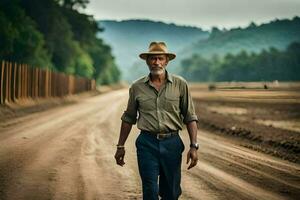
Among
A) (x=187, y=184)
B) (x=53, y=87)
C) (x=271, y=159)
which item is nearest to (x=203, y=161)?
(x=271, y=159)

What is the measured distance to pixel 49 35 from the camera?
63562mm

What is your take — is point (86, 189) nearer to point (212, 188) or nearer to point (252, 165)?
point (212, 188)

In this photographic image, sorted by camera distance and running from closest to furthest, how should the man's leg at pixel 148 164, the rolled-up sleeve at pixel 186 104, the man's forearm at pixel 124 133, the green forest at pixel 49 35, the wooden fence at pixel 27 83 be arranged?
the man's leg at pixel 148 164, the rolled-up sleeve at pixel 186 104, the man's forearm at pixel 124 133, the wooden fence at pixel 27 83, the green forest at pixel 49 35

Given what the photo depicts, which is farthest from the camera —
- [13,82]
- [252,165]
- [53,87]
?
[53,87]

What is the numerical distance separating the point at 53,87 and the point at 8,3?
13.5 m

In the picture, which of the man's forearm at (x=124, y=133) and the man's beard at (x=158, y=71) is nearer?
the man's beard at (x=158, y=71)

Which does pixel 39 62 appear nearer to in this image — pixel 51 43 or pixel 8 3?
pixel 8 3

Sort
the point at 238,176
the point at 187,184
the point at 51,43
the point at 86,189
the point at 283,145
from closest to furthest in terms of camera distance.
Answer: the point at 86,189
the point at 187,184
the point at 238,176
the point at 283,145
the point at 51,43

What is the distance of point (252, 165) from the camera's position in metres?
10.6

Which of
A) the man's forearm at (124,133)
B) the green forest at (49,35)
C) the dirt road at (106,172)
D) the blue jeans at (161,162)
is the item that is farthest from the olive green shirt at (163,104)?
the green forest at (49,35)

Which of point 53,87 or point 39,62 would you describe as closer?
point 53,87

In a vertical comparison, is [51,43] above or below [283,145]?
A: above

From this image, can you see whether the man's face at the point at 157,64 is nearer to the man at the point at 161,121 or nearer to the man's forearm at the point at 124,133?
the man at the point at 161,121

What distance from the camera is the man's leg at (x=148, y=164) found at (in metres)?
5.11
